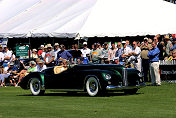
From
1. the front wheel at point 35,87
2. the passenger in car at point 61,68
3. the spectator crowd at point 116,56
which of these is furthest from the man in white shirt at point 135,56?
the front wheel at point 35,87

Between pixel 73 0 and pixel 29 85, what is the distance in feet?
45.2

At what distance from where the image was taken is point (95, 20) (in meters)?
26.3

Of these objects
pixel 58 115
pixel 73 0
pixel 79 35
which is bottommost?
pixel 58 115

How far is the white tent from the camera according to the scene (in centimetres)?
2580

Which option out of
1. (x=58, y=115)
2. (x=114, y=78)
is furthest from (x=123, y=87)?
(x=58, y=115)

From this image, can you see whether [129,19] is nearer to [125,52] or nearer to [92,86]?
[125,52]

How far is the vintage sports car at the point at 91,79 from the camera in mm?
15125

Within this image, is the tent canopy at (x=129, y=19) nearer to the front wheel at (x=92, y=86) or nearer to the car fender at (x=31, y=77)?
the car fender at (x=31, y=77)

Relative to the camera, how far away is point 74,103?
13.3 m

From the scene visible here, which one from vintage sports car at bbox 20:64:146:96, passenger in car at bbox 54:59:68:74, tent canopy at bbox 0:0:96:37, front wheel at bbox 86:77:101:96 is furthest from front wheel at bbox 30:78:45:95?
tent canopy at bbox 0:0:96:37

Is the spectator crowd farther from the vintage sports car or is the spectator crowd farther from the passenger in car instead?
the vintage sports car

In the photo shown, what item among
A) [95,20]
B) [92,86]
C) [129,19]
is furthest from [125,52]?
[92,86]

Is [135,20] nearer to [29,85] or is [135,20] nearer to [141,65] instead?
[141,65]

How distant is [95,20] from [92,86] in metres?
11.3
